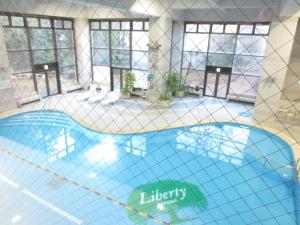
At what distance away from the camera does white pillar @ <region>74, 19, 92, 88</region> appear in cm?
838

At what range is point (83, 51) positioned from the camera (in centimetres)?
875

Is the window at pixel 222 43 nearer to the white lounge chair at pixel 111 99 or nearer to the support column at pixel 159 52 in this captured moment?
the support column at pixel 159 52

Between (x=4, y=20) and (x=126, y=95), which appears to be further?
(x=126, y=95)

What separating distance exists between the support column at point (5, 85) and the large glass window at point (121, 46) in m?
3.33

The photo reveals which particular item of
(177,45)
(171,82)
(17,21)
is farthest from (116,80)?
(17,21)

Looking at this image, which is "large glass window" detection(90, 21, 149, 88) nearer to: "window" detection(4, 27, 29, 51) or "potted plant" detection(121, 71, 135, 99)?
"potted plant" detection(121, 71, 135, 99)

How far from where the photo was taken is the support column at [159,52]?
6.86 m

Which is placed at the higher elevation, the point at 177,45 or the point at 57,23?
the point at 57,23

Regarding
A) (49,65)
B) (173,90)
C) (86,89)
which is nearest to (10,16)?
(49,65)

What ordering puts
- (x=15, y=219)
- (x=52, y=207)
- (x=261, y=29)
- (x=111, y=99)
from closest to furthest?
(x=15, y=219), (x=52, y=207), (x=261, y=29), (x=111, y=99)

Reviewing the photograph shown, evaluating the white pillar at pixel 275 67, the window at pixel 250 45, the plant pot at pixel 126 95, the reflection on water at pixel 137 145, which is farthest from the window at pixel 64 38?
the white pillar at pixel 275 67

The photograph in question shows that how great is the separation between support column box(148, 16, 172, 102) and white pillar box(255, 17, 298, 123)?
2.84 meters

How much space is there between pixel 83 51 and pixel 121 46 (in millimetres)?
1591

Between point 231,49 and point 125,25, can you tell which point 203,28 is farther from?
point 125,25
